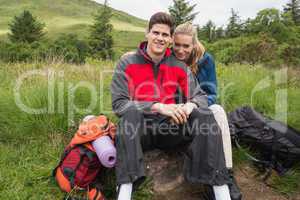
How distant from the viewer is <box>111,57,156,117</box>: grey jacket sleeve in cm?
280

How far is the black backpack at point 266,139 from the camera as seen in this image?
3.51 meters

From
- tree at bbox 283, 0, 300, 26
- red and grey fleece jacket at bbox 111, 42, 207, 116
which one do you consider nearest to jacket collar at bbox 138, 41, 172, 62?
red and grey fleece jacket at bbox 111, 42, 207, 116

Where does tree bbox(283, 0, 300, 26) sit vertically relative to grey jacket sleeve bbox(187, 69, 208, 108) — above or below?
above

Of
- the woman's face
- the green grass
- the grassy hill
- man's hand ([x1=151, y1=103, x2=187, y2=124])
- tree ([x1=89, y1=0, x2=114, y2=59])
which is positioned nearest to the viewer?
man's hand ([x1=151, y1=103, x2=187, y2=124])

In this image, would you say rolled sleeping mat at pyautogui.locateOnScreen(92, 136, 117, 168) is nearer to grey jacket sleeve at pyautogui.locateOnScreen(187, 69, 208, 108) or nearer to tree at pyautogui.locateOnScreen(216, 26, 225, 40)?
grey jacket sleeve at pyautogui.locateOnScreen(187, 69, 208, 108)

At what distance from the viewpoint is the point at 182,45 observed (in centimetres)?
347

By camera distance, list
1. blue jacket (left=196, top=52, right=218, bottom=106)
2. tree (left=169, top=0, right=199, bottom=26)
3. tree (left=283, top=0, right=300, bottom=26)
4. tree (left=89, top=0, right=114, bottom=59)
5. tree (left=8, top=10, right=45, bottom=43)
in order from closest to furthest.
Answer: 1. blue jacket (left=196, top=52, right=218, bottom=106)
2. tree (left=283, top=0, right=300, bottom=26)
3. tree (left=89, top=0, right=114, bottom=59)
4. tree (left=8, top=10, right=45, bottom=43)
5. tree (left=169, top=0, right=199, bottom=26)

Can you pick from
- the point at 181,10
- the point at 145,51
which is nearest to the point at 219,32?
the point at 181,10

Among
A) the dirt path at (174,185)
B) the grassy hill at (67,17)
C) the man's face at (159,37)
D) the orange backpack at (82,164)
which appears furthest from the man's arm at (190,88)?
the grassy hill at (67,17)

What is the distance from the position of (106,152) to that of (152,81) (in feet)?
2.56

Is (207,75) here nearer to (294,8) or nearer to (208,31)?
(208,31)

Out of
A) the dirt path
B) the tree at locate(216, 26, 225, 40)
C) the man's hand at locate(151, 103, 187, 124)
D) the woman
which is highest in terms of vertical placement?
the tree at locate(216, 26, 225, 40)

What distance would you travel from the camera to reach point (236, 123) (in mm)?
3820

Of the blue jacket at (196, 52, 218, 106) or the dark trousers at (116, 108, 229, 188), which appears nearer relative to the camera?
the dark trousers at (116, 108, 229, 188)
